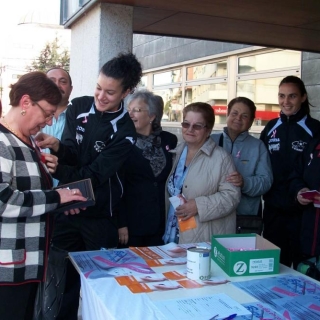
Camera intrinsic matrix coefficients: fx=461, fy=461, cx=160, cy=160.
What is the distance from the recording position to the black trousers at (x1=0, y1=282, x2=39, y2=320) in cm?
195

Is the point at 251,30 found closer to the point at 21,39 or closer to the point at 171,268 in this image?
the point at 171,268

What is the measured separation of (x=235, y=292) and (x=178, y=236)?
1084mm

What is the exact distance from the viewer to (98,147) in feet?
8.75

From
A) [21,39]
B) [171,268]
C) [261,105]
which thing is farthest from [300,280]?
[21,39]

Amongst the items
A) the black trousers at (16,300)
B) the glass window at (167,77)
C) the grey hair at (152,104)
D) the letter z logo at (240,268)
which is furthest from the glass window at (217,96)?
the black trousers at (16,300)

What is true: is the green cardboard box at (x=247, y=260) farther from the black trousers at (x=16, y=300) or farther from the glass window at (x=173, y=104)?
the glass window at (x=173, y=104)

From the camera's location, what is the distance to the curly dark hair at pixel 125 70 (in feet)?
8.74

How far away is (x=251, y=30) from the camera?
4.36 meters

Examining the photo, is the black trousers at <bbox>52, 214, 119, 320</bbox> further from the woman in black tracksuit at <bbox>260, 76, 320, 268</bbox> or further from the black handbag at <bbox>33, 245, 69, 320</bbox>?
the woman in black tracksuit at <bbox>260, 76, 320, 268</bbox>

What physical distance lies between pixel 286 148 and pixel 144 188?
1.26 m

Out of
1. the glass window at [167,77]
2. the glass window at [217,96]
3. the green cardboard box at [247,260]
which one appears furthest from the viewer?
the glass window at [167,77]

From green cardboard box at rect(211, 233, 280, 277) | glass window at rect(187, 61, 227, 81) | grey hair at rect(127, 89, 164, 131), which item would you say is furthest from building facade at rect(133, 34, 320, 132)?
green cardboard box at rect(211, 233, 280, 277)

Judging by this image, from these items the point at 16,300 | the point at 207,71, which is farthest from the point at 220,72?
the point at 16,300

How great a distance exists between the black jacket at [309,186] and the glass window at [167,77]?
884 centimetres
